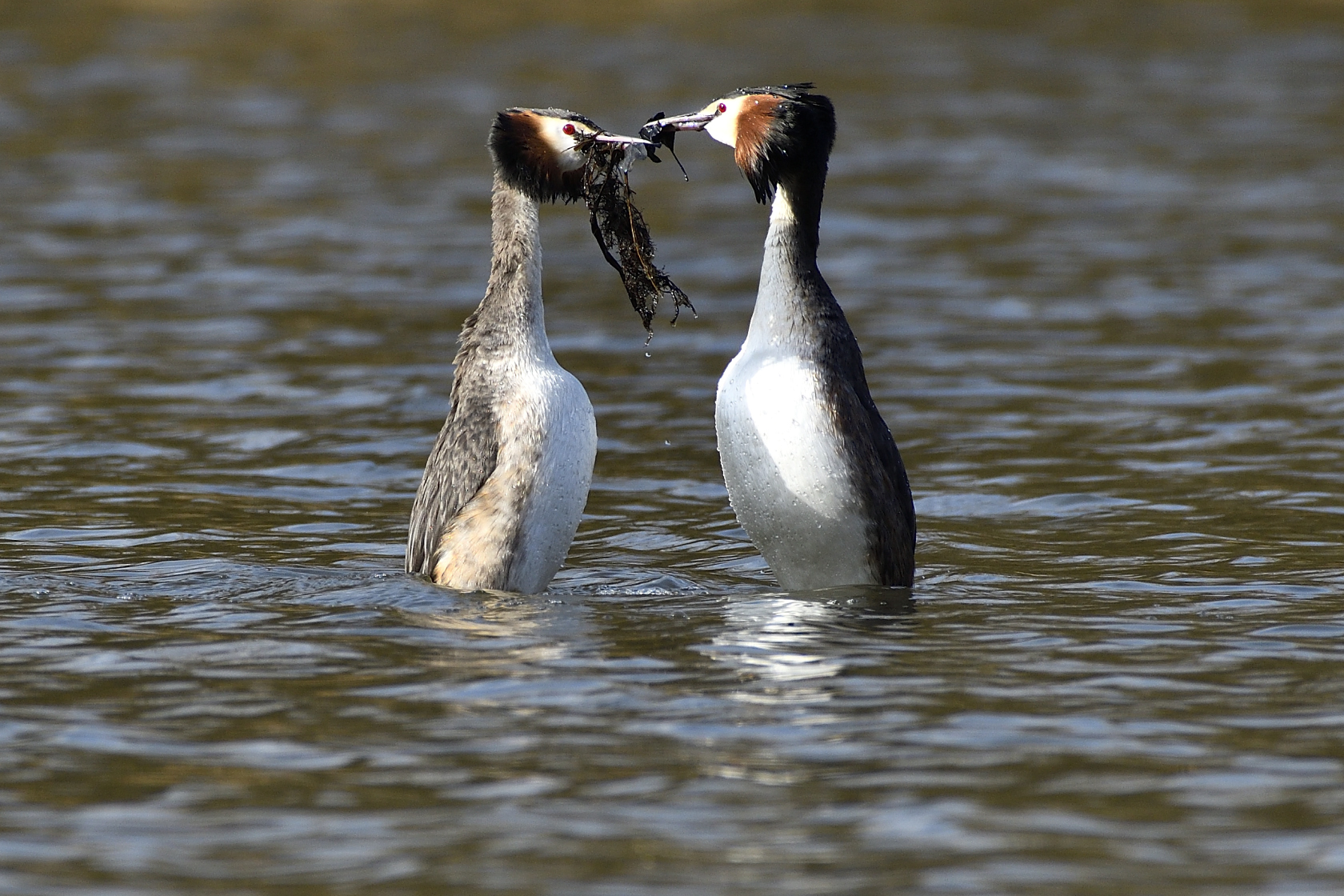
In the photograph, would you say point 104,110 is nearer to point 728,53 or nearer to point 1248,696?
point 728,53

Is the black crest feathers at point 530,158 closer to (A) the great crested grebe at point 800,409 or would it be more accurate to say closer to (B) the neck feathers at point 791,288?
(A) the great crested grebe at point 800,409

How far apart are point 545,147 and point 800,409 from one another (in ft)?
6.42

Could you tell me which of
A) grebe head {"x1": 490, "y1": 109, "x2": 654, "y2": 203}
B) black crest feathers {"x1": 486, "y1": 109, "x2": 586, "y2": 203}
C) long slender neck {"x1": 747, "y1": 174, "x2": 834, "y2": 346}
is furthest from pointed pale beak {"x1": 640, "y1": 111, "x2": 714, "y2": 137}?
long slender neck {"x1": 747, "y1": 174, "x2": 834, "y2": 346}

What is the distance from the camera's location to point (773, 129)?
9859mm

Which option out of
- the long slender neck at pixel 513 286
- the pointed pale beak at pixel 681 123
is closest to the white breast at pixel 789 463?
the long slender neck at pixel 513 286

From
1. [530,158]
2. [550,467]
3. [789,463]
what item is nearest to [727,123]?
[530,158]

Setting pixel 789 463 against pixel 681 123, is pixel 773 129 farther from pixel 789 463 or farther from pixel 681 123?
pixel 789 463

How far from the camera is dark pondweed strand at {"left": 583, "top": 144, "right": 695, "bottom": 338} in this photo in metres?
10.1

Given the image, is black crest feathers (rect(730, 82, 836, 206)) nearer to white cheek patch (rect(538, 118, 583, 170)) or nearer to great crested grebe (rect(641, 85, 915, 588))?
great crested grebe (rect(641, 85, 915, 588))

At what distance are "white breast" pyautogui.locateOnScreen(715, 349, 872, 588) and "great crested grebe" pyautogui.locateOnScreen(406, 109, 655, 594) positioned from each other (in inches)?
30.8

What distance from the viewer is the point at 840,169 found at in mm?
27438

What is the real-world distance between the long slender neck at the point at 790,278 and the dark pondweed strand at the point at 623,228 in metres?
0.64

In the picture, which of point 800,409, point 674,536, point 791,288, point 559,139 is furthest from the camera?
point 674,536

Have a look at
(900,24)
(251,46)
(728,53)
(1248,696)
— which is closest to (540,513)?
(1248,696)
